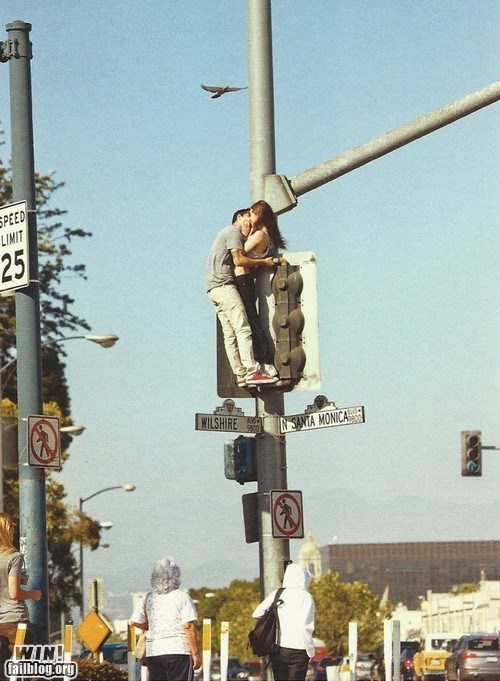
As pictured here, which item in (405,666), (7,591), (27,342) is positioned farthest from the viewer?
(405,666)

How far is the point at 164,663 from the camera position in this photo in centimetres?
1138

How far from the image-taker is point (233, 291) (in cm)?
1257

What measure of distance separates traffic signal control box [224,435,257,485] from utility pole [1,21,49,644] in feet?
5.66

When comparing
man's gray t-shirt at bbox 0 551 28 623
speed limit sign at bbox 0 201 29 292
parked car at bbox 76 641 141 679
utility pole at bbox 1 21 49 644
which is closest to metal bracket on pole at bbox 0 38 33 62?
utility pole at bbox 1 21 49 644

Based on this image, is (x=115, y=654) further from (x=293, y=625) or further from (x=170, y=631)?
(x=170, y=631)

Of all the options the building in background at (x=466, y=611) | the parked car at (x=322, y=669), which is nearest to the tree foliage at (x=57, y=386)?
the parked car at (x=322, y=669)

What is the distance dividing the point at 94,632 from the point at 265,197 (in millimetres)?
Result: 19668

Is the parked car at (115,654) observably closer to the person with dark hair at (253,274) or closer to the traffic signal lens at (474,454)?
the traffic signal lens at (474,454)

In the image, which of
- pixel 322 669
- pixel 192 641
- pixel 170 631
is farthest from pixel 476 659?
pixel 170 631

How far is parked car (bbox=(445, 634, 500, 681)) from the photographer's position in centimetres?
3816

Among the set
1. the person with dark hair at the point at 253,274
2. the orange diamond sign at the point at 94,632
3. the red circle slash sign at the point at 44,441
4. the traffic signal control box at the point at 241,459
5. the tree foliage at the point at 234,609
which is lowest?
the tree foliage at the point at 234,609

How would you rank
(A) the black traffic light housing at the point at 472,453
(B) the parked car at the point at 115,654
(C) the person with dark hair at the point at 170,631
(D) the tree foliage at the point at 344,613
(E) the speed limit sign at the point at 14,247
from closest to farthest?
(C) the person with dark hair at the point at 170,631
(E) the speed limit sign at the point at 14,247
(B) the parked car at the point at 115,654
(A) the black traffic light housing at the point at 472,453
(D) the tree foliage at the point at 344,613

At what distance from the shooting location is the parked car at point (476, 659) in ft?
125

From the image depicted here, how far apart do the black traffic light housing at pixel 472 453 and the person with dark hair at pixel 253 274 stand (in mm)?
28140
